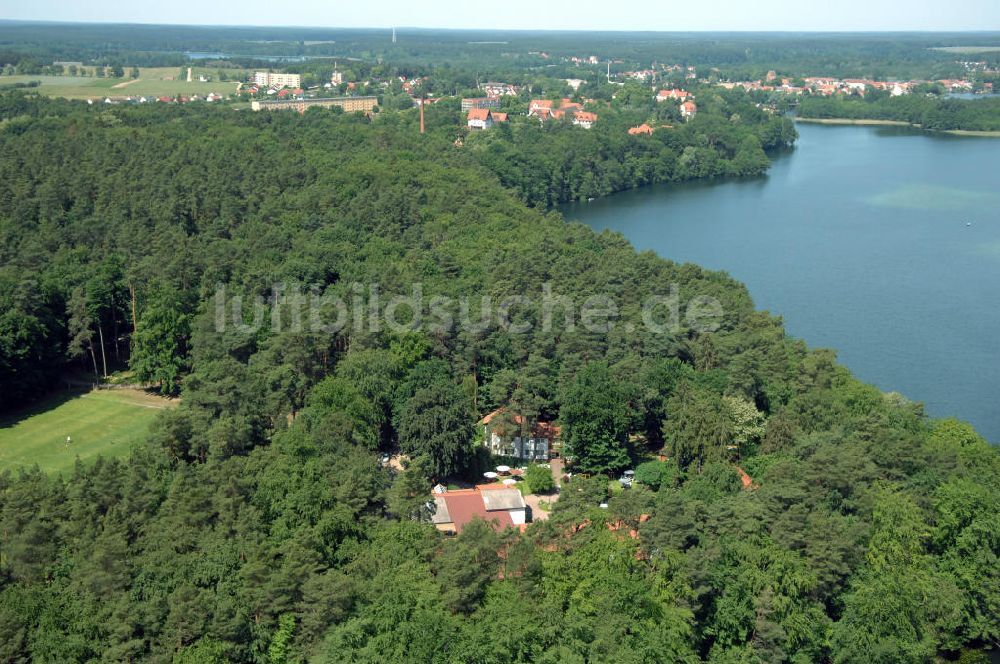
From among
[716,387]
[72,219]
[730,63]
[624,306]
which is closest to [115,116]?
[72,219]

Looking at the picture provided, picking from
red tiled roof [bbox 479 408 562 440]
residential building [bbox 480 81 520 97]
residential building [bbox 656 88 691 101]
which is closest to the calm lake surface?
red tiled roof [bbox 479 408 562 440]

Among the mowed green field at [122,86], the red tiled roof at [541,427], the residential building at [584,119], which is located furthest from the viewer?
the residential building at [584,119]

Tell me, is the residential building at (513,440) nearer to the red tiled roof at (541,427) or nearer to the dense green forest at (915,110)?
the red tiled roof at (541,427)

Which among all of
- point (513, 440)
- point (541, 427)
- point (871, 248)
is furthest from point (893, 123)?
→ point (513, 440)

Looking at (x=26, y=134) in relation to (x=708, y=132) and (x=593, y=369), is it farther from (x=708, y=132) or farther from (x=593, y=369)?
(x=708, y=132)

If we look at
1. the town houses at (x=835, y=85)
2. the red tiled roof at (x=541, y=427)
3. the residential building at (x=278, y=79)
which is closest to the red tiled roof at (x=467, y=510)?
the red tiled roof at (x=541, y=427)
